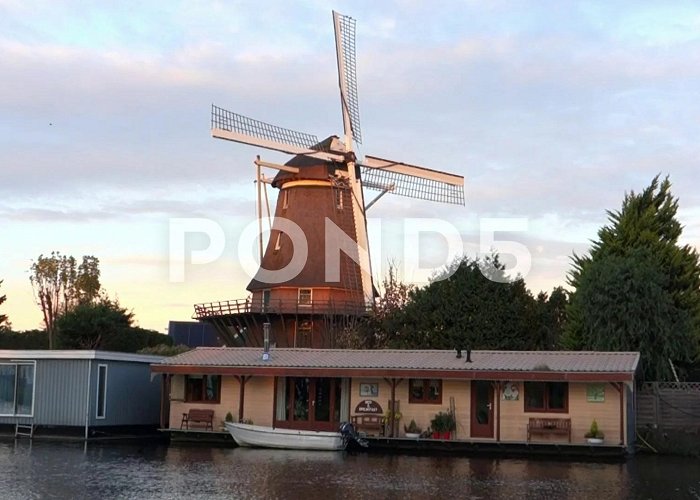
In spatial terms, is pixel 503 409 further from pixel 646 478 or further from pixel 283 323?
pixel 283 323

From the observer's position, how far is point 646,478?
2084 cm

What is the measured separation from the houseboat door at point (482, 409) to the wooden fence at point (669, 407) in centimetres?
440

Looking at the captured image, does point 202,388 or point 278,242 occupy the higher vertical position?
point 278,242

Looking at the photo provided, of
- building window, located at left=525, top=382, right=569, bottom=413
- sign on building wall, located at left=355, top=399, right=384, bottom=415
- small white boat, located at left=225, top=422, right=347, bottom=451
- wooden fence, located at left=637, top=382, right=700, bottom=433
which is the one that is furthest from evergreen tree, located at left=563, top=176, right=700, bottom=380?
small white boat, located at left=225, top=422, right=347, bottom=451

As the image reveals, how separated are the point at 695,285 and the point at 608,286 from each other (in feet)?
13.7

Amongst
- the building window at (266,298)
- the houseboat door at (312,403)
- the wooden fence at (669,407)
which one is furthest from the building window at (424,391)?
the building window at (266,298)

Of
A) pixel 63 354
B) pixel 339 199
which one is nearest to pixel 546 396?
pixel 63 354

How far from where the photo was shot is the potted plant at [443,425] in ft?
91.6

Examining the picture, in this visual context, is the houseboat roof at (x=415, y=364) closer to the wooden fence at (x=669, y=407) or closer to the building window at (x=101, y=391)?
the wooden fence at (x=669, y=407)

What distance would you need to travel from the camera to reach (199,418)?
30156 millimetres

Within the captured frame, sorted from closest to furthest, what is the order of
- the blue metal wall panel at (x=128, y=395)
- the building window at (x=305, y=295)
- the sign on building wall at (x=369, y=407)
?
the sign on building wall at (x=369, y=407)
the blue metal wall panel at (x=128, y=395)
the building window at (x=305, y=295)

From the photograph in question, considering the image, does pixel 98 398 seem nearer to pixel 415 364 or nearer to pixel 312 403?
pixel 312 403

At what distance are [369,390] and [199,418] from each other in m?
5.25

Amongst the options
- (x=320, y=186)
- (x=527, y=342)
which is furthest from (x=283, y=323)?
(x=527, y=342)
